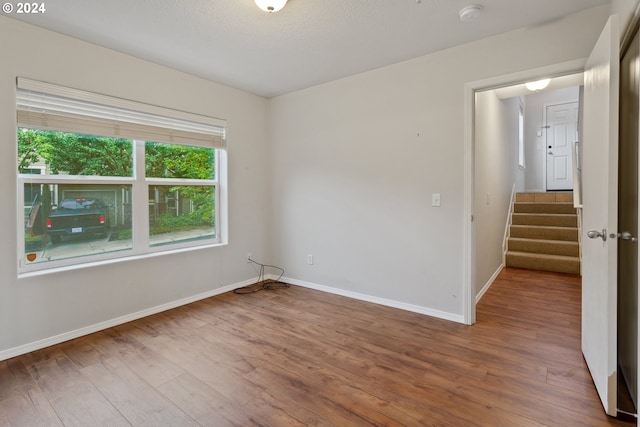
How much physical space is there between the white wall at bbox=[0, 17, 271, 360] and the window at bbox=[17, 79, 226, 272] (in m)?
0.10

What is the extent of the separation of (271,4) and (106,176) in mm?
2098

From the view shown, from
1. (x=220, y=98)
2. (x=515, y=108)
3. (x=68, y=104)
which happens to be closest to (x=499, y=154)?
(x=515, y=108)

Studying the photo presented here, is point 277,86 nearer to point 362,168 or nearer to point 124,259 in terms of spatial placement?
point 362,168

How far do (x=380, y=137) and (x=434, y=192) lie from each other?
2.69 feet

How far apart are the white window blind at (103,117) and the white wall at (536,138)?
706 centimetres

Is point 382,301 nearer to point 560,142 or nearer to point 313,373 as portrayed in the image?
point 313,373

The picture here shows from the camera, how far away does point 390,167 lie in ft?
10.7

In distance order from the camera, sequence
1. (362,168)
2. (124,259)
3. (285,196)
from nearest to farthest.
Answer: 1. (124,259)
2. (362,168)
3. (285,196)

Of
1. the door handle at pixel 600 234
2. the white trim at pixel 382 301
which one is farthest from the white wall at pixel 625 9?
the white trim at pixel 382 301

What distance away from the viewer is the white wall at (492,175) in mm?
3531

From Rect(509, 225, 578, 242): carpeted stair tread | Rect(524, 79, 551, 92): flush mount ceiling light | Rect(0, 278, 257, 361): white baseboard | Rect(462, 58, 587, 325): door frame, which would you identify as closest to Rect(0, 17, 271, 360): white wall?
Rect(0, 278, 257, 361): white baseboard

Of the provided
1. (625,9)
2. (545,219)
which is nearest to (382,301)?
(625,9)

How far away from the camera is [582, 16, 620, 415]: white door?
1587mm

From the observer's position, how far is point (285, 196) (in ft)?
13.7
